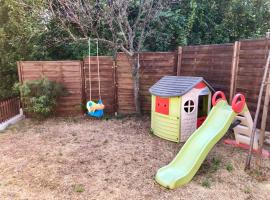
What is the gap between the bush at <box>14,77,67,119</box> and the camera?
20.1 feet

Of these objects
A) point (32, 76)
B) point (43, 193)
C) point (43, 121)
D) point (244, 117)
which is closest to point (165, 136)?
point (244, 117)

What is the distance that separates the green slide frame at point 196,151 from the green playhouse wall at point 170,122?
751 mm

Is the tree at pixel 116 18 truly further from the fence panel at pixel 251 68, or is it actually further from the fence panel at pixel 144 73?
the fence panel at pixel 251 68

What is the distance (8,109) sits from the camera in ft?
20.5

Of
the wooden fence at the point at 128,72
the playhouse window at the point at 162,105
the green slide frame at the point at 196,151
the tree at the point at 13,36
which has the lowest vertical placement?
the green slide frame at the point at 196,151

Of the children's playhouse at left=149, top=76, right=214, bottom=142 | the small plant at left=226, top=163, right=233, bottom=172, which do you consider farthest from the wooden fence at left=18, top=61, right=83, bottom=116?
the small plant at left=226, top=163, right=233, bottom=172

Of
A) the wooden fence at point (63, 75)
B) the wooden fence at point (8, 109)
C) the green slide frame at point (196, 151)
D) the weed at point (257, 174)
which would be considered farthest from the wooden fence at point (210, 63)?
the wooden fence at point (8, 109)

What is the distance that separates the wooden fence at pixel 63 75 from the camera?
21.1 feet

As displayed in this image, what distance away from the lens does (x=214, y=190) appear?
3.27 meters

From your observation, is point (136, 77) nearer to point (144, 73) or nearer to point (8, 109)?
point (144, 73)

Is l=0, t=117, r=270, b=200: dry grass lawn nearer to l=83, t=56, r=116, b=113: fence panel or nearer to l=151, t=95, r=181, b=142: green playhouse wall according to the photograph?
l=151, t=95, r=181, b=142: green playhouse wall

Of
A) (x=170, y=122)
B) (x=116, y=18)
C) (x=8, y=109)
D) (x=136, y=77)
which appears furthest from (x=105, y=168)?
(x=116, y=18)

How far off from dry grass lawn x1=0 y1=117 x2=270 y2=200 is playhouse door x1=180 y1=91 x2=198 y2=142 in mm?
415

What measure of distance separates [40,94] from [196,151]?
4.26 m
